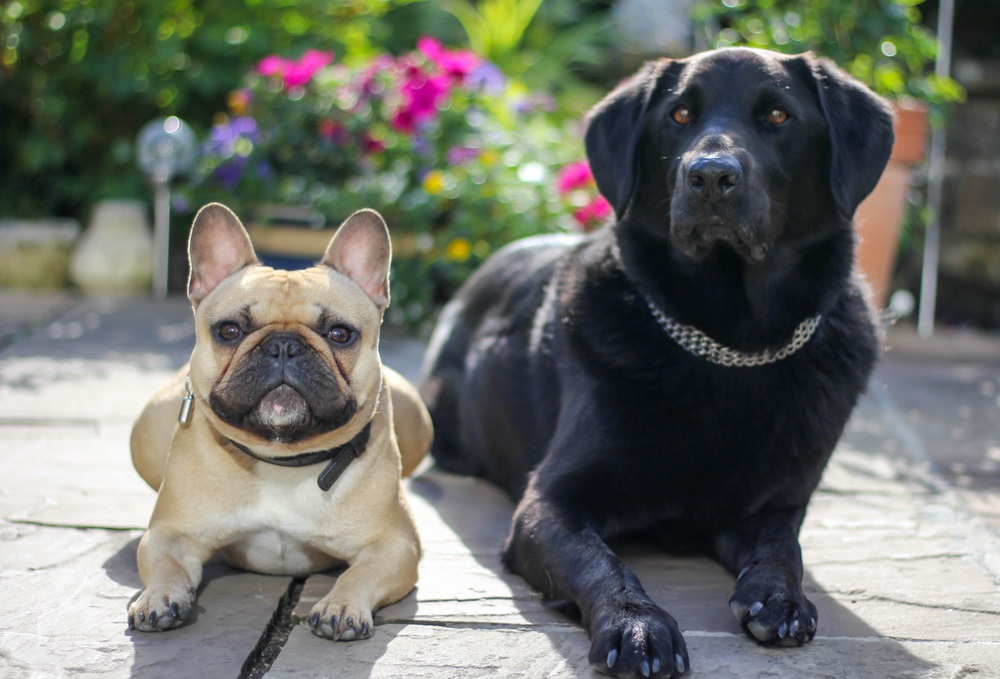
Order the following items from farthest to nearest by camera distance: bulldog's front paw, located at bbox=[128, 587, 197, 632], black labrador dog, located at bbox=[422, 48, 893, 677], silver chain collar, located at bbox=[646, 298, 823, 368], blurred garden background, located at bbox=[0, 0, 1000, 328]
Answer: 1. blurred garden background, located at bbox=[0, 0, 1000, 328]
2. silver chain collar, located at bbox=[646, 298, 823, 368]
3. black labrador dog, located at bbox=[422, 48, 893, 677]
4. bulldog's front paw, located at bbox=[128, 587, 197, 632]

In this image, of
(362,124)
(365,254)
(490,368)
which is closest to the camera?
(365,254)

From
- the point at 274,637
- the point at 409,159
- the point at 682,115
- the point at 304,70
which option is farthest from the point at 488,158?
the point at 274,637

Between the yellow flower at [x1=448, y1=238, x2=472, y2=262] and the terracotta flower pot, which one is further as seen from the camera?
the terracotta flower pot

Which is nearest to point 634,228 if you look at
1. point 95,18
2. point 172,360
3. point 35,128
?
point 172,360

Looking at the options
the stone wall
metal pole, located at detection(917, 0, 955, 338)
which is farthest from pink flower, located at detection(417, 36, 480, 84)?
the stone wall

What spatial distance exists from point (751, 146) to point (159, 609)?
1.90 meters

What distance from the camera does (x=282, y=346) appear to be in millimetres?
2623

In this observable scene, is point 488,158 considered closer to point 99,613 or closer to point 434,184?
point 434,184

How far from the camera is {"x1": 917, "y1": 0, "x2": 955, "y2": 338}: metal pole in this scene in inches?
272

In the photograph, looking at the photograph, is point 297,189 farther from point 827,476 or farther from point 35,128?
point 827,476

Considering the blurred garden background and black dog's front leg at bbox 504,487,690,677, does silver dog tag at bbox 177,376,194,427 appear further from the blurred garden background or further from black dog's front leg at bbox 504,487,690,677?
the blurred garden background

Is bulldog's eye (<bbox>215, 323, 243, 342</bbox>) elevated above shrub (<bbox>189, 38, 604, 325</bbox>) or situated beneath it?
elevated above

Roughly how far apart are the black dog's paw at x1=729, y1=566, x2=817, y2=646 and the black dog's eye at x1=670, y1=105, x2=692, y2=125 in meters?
1.29

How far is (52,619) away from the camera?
2.57 m
